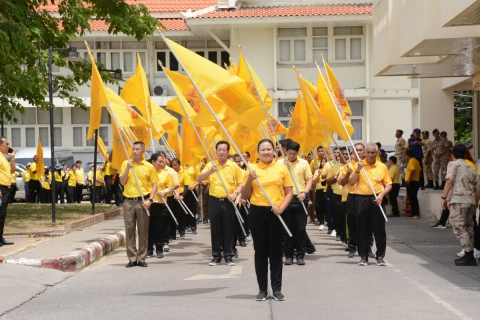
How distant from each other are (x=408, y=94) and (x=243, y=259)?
85.9ft

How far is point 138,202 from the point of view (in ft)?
44.1

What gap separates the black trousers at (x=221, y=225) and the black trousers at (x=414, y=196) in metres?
11.3

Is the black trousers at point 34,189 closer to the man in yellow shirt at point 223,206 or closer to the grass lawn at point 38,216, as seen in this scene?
the grass lawn at point 38,216

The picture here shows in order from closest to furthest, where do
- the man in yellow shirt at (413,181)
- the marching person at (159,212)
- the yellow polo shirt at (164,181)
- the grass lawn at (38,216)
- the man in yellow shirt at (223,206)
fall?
A: the man in yellow shirt at (223,206), the marching person at (159,212), the yellow polo shirt at (164,181), the grass lawn at (38,216), the man in yellow shirt at (413,181)

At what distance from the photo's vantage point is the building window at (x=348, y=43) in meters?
39.3

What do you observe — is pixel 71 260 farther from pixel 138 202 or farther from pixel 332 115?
pixel 332 115

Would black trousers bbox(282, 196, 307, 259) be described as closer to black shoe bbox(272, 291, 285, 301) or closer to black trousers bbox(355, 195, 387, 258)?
black trousers bbox(355, 195, 387, 258)

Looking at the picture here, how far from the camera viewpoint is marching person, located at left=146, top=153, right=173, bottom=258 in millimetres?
14812

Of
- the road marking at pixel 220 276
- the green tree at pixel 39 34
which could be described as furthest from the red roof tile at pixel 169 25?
the road marking at pixel 220 276

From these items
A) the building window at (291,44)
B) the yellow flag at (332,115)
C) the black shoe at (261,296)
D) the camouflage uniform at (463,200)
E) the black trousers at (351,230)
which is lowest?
the black shoe at (261,296)

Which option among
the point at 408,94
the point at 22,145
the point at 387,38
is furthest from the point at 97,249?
the point at 22,145

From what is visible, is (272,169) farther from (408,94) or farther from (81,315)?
(408,94)

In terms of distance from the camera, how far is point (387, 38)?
23000 mm

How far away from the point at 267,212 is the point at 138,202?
13.3 feet
